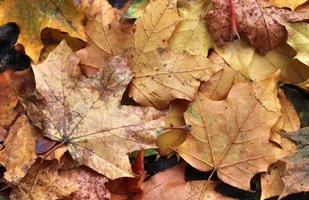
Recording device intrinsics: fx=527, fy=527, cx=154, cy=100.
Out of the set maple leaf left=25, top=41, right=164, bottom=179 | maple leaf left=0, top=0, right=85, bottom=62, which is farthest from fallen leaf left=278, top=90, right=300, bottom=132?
maple leaf left=0, top=0, right=85, bottom=62

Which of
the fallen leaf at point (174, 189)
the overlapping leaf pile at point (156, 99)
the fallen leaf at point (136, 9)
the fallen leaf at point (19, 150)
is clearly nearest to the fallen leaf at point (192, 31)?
the overlapping leaf pile at point (156, 99)

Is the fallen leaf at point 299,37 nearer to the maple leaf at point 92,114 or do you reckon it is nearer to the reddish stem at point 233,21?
the reddish stem at point 233,21

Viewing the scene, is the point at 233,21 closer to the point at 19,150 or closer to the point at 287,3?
the point at 287,3

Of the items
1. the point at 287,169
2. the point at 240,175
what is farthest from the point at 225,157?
the point at 287,169

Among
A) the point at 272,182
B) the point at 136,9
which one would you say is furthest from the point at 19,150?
the point at 272,182

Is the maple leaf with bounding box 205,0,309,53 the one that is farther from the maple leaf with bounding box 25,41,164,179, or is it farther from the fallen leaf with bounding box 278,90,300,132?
the maple leaf with bounding box 25,41,164,179

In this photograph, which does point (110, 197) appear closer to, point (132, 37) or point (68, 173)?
point (68, 173)

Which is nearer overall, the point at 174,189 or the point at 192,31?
the point at 174,189
